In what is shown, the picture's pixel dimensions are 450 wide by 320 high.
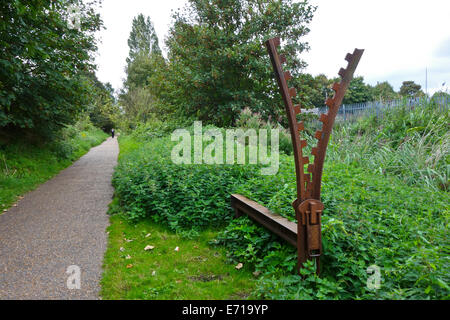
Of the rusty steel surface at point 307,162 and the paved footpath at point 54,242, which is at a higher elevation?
the rusty steel surface at point 307,162

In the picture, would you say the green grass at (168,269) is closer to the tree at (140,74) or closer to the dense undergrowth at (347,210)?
the dense undergrowth at (347,210)

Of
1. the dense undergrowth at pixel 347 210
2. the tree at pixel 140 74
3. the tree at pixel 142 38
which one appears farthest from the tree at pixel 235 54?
the tree at pixel 142 38

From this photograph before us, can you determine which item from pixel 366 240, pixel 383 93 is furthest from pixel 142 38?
pixel 366 240

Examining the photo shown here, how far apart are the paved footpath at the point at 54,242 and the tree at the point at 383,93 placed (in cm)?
837

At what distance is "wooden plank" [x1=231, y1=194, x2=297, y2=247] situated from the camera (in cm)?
299

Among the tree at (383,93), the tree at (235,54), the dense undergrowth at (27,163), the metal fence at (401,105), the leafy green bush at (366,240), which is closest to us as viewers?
the leafy green bush at (366,240)

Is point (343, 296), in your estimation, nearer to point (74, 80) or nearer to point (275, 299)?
point (275, 299)

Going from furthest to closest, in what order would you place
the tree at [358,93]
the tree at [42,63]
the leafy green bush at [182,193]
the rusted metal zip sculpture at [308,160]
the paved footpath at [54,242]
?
1. the tree at [358,93]
2. the tree at [42,63]
3. the leafy green bush at [182,193]
4. the paved footpath at [54,242]
5. the rusted metal zip sculpture at [308,160]

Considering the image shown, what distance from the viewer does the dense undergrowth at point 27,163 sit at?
7211 millimetres

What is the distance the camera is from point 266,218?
11.4 feet

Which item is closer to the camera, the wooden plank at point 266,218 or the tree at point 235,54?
the wooden plank at point 266,218

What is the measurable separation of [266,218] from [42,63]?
7.46 m

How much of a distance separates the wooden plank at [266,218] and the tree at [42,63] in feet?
14.9

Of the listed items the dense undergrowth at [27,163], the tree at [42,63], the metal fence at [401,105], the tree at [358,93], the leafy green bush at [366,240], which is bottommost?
the leafy green bush at [366,240]
